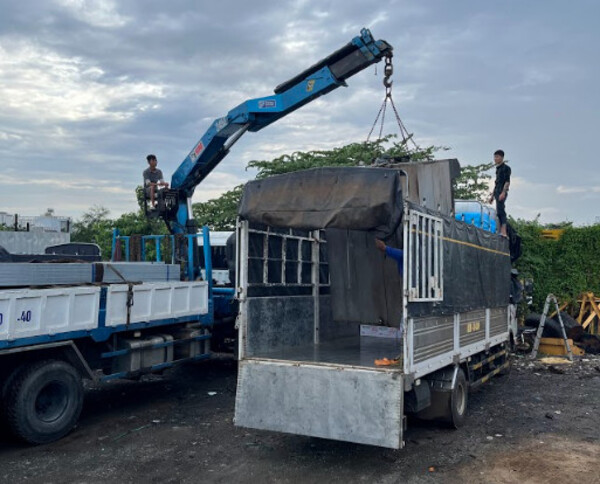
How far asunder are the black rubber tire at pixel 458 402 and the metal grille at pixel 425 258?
1.30m

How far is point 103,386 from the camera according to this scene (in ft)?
30.5

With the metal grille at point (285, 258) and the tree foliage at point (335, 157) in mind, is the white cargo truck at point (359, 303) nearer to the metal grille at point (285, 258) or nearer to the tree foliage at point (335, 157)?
the metal grille at point (285, 258)

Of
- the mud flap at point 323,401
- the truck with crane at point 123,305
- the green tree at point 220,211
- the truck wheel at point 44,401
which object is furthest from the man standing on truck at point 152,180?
the green tree at point 220,211

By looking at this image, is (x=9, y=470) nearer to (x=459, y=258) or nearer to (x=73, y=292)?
(x=73, y=292)

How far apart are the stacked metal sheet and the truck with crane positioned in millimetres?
13

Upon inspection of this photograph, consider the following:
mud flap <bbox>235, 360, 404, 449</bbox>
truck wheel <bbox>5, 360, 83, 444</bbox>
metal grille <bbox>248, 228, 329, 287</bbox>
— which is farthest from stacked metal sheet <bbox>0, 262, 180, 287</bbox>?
mud flap <bbox>235, 360, 404, 449</bbox>

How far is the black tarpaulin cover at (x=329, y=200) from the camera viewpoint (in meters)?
5.44

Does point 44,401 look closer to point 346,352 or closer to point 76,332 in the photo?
point 76,332

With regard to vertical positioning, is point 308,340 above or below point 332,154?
below

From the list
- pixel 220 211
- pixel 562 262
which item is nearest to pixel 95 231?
pixel 220 211

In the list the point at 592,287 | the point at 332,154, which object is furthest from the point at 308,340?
the point at 332,154

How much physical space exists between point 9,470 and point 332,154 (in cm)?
1834

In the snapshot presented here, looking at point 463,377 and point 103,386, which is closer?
point 463,377

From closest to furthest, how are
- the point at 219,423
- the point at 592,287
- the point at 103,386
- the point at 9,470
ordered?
1. the point at 9,470
2. the point at 219,423
3. the point at 103,386
4. the point at 592,287
